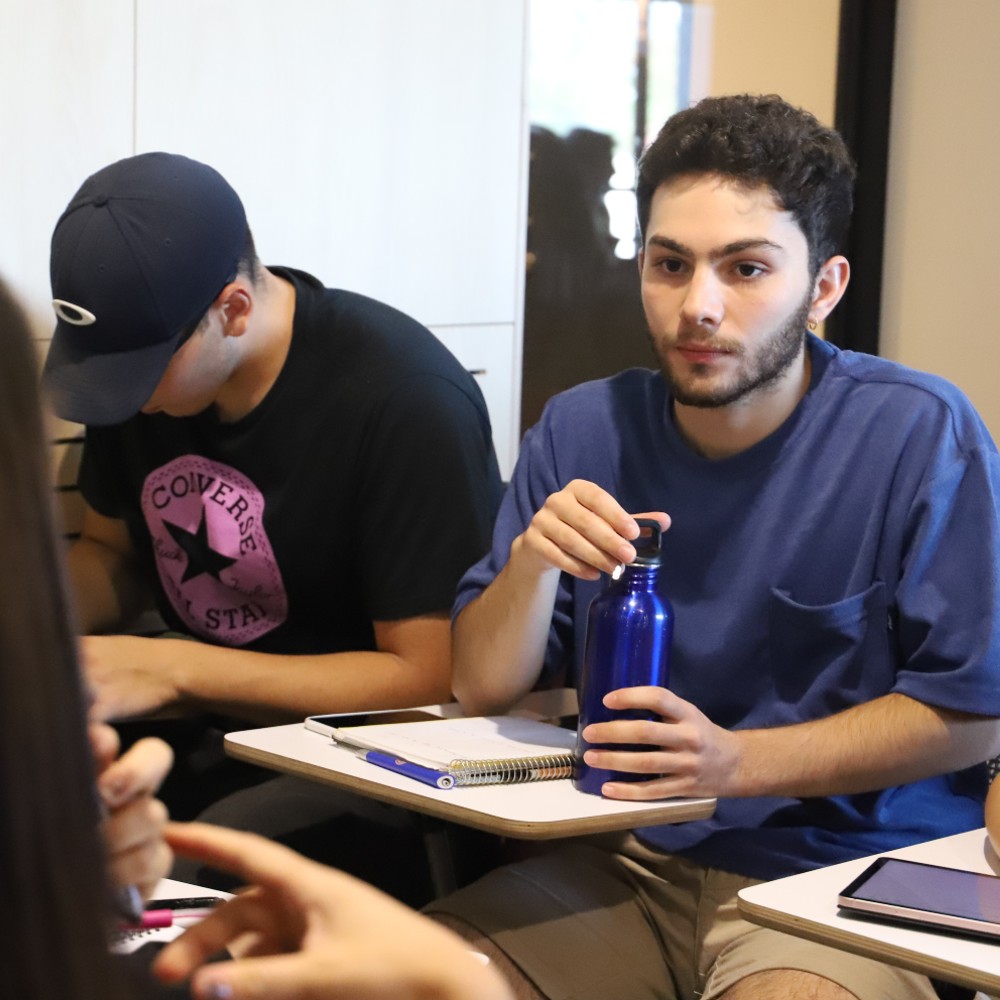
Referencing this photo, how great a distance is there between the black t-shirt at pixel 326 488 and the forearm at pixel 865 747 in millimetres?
617

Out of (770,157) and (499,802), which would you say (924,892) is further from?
(770,157)

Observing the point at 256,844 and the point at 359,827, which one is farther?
the point at 359,827

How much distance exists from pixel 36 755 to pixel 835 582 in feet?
4.43

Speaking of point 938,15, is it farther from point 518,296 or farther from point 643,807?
point 643,807

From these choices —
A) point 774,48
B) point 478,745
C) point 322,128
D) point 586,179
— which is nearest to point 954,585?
point 478,745

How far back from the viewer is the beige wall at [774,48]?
367cm

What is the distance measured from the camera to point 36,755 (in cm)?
54

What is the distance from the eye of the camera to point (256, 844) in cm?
77

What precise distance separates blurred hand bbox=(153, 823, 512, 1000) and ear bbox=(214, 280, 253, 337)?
140 centimetres

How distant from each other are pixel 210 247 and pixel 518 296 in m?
1.01

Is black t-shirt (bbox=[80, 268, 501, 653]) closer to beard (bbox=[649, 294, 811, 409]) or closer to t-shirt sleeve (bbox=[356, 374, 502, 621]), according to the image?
t-shirt sleeve (bbox=[356, 374, 502, 621])

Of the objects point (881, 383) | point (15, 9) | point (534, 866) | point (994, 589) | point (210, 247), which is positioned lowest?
point (534, 866)

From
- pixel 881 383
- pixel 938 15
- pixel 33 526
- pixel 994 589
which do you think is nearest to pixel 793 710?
pixel 994 589

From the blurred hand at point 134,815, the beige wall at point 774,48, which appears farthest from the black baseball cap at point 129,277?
the beige wall at point 774,48
